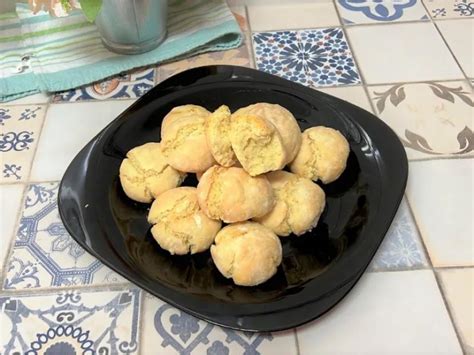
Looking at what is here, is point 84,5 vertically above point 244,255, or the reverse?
point 84,5

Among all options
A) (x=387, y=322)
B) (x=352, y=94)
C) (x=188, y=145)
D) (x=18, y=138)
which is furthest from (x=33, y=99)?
(x=387, y=322)

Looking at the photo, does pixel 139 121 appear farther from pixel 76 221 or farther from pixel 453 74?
pixel 453 74

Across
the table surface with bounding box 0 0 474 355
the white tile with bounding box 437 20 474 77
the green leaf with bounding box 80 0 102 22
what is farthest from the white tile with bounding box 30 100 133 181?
the white tile with bounding box 437 20 474 77

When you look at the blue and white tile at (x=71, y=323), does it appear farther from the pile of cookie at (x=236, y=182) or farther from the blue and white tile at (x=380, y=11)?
the blue and white tile at (x=380, y=11)

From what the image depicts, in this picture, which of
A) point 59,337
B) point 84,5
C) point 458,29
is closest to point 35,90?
point 84,5

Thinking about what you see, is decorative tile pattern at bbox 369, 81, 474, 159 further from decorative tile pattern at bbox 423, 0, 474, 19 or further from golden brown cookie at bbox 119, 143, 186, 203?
golden brown cookie at bbox 119, 143, 186, 203

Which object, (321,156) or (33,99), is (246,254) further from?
(33,99)
